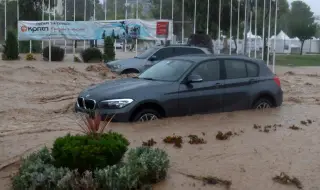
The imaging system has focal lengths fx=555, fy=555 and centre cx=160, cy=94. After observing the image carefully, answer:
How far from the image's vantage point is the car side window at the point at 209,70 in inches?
438

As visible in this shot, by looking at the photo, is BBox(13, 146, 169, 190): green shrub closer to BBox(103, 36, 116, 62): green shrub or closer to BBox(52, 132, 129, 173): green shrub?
BBox(52, 132, 129, 173): green shrub

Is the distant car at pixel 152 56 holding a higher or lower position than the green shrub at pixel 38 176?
higher

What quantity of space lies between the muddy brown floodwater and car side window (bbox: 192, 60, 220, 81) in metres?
0.78

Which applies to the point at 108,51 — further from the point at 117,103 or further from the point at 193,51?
the point at 117,103

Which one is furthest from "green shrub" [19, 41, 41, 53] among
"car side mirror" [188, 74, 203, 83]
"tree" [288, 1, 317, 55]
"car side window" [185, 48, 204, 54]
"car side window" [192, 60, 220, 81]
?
"tree" [288, 1, 317, 55]

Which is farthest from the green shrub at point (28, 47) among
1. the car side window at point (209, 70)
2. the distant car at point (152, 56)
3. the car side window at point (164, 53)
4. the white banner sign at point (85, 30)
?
the car side window at point (209, 70)

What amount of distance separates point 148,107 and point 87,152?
169 inches

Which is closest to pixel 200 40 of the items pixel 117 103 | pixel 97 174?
pixel 117 103

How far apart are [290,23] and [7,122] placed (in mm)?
63267

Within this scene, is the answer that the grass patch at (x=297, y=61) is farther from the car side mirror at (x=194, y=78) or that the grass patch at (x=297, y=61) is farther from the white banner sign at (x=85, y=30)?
the car side mirror at (x=194, y=78)

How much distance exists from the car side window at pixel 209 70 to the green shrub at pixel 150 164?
15.3ft

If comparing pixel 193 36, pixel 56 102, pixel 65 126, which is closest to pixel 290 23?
pixel 193 36

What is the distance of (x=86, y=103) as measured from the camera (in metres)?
10.5

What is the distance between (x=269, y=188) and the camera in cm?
642
